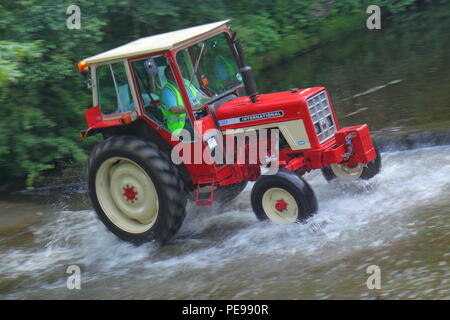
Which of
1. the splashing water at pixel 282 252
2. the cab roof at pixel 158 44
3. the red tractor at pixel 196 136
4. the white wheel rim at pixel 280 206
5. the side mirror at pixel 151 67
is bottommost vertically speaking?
the splashing water at pixel 282 252

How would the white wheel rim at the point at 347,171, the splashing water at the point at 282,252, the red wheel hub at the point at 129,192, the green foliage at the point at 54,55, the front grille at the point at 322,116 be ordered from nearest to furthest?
the splashing water at the point at 282,252
the front grille at the point at 322,116
the red wheel hub at the point at 129,192
the white wheel rim at the point at 347,171
the green foliage at the point at 54,55

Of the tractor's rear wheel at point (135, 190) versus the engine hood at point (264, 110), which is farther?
the tractor's rear wheel at point (135, 190)

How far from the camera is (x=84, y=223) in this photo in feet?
27.6

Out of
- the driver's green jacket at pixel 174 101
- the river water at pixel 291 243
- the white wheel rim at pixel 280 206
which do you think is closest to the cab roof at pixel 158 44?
the driver's green jacket at pixel 174 101

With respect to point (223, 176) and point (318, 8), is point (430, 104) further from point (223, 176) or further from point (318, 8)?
point (318, 8)

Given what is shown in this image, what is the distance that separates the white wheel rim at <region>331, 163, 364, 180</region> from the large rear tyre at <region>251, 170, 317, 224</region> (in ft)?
3.69

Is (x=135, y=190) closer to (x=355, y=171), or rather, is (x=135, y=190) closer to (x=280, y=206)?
(x=280, y=206)

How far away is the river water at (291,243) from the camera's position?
5.41 metres

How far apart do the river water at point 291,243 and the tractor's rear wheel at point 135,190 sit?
0.23m

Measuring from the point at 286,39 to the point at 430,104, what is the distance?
250 inches

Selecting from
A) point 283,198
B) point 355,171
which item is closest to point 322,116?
point 355,171

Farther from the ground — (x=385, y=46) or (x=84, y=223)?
(x=385, y=46)

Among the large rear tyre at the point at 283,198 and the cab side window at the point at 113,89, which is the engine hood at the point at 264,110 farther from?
the cab side window at the point at 113,89
